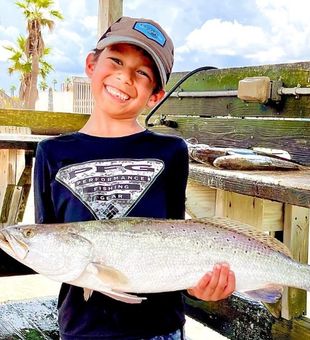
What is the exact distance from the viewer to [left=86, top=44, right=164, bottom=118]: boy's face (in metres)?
1.67

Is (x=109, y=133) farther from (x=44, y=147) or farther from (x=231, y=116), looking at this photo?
(x=231, y=116)

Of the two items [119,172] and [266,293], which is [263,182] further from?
[119,172]

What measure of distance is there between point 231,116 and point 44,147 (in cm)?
189

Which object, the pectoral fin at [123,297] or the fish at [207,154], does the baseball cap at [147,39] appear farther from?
the fish at [207,154]

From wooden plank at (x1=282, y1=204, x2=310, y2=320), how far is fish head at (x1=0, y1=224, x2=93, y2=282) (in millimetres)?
1576

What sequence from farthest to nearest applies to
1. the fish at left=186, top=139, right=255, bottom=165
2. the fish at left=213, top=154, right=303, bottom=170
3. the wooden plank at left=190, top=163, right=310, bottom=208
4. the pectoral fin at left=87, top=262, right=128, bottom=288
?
the fish at left=186, top=139, right=255, bottom=165
the fish at left=213, top=154, right=303, bottom=170
the wooden plank at left=190, top=163, right=310, bottom=208
the pectoral fin at left=87, top=262, right=128, bottom=288

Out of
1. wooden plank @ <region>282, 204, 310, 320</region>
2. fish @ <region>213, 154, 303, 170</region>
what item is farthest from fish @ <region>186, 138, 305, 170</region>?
wooden plank @ <region>282, 204, 310, 320</region>

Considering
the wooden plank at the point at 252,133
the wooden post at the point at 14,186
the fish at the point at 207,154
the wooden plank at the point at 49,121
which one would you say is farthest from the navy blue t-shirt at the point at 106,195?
the wooden plank at the point at 49,121

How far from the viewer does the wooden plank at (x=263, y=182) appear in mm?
1866

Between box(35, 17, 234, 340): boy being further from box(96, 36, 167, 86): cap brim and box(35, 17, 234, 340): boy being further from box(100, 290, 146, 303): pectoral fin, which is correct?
box(100, 290, 146, 303): pectoral fin

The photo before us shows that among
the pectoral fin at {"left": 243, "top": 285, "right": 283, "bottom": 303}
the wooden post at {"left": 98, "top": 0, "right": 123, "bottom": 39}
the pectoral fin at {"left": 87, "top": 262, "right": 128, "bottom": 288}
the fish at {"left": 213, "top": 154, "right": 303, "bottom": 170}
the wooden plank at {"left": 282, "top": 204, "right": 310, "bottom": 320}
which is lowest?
the wooden plank at {"left": 282, "top": 204, "right": 310, "bottom": 320}

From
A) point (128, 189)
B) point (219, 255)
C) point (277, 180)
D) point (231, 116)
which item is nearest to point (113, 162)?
point (128, 189)

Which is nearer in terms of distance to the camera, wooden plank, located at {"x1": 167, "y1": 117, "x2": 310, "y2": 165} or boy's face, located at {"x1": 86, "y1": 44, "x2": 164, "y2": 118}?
boy's face, located at {"x1": 86, "y1": 44, "x2": 164, "y2": 118}

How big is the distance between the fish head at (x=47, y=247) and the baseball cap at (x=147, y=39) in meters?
0.54
